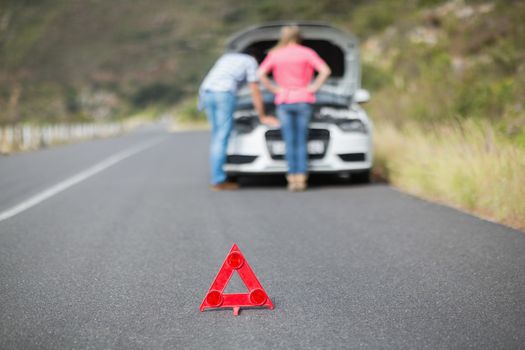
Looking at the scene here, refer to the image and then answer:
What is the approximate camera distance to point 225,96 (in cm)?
928

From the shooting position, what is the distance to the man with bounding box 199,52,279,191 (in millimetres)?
9227

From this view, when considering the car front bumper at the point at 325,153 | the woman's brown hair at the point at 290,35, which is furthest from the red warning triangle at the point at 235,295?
the woman's brown hair at the point at 290,35

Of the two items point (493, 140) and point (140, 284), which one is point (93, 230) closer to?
point (140, 284)

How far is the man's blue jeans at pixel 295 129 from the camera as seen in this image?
8.97 meters

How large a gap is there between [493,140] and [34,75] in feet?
283

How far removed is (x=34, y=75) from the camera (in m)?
87.1

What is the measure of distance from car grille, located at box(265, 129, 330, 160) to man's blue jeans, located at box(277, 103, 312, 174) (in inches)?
11.1

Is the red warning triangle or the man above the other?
the man

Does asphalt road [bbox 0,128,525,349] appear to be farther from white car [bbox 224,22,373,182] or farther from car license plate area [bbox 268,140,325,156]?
car license plate area [bbox 268,140,325,156]

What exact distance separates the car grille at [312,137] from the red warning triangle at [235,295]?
5545mm

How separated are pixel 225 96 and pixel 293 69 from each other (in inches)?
40.8

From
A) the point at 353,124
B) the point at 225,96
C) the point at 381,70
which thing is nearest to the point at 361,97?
the point at 353,124

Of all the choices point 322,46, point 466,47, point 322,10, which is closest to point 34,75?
point 322,10

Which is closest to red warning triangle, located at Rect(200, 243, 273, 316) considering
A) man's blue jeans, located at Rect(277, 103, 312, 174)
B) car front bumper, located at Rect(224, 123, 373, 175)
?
man's blue jeans, located at Rect(277, 103, 312, 174)
